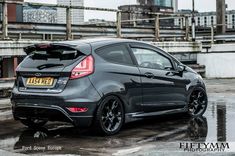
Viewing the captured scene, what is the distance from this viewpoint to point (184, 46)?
1878cm

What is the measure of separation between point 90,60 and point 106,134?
3.58 ft

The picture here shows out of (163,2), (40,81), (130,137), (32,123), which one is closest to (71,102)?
(40,81)

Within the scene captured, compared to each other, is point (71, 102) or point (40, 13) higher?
point (40, 13)

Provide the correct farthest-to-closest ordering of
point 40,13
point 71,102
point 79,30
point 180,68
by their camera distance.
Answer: point 40,13, point 79,30, point 180,68, point 71,102

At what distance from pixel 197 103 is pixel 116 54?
2328 mm

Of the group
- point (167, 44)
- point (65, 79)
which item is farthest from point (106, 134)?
point (167, 44)

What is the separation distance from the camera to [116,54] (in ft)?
25.8

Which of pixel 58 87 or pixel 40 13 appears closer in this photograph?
pixel 58 87

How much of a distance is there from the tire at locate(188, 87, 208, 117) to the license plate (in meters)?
3.04

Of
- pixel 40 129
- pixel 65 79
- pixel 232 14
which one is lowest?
pixel 40 129

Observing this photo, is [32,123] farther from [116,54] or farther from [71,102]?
[116,54]

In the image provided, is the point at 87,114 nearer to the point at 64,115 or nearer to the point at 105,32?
the point at 64,115

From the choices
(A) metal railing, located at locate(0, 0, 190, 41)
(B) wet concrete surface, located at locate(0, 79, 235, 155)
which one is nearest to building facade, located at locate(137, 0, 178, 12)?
(A) metal railing, located at locate(0, 0, 190, 41)

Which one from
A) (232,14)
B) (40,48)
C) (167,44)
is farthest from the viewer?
(232,14)
